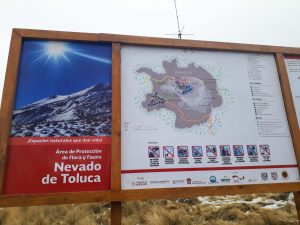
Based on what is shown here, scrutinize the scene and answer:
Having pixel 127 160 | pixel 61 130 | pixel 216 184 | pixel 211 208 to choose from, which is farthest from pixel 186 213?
pixel 61 130

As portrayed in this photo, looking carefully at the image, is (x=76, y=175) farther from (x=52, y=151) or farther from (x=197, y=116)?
(x=197, y=116)

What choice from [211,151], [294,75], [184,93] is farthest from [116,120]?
[294,75]

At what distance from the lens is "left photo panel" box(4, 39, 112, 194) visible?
93.7 inches

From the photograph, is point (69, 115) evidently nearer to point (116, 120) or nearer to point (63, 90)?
point (63, 90)

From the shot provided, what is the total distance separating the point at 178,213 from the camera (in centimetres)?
561

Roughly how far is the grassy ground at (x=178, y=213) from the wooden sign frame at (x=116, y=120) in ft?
8.88

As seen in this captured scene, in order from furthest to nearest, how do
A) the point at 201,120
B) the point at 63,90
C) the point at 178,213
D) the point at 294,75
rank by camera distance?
the point at 178,213 < the point at 294,75 < the point at 201,120 < the point at 63,90

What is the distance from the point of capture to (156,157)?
2.65 metres

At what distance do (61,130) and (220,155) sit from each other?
170 cm

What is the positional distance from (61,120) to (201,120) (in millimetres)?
1532

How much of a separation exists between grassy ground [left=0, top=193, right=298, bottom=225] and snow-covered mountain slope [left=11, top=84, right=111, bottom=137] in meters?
3.48

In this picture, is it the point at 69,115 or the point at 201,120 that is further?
the point at 201,120

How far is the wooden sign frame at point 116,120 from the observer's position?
2.33 m

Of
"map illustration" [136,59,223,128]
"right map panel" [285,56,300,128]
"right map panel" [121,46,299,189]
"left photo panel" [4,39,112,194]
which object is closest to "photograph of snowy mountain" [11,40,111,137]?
"left photo panel" [4,39,112,194]
